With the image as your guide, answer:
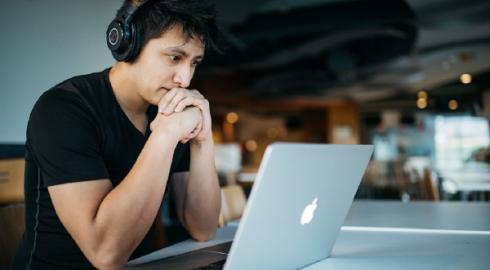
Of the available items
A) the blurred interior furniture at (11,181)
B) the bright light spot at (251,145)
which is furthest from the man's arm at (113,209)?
the bright light spot at (251,145)

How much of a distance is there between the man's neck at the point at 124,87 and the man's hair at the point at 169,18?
0.35 feet

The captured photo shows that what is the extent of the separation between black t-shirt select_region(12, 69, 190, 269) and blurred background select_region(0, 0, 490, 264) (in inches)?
26.9

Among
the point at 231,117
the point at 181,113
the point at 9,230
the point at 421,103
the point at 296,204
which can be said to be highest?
the point at 181,113

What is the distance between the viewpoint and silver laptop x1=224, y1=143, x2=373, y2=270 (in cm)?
79

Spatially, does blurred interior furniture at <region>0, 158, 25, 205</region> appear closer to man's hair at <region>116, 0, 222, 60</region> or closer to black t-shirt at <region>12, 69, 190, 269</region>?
black t-shirt at <region>12, 69, 190, 269</region>

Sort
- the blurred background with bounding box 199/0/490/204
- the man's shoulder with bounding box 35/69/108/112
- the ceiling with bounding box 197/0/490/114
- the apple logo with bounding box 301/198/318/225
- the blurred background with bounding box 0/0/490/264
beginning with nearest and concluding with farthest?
the apple logo with bounding box 301/198/318/225 → the man's shoulder with bounding box 35/69/108/112 → the blurred background with bounding box 0/0/490/264 → the ceiling with bounding box 197/0/490/114 → the blurred background with bounding box 199/0/490/204

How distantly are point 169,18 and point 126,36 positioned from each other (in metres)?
0.13

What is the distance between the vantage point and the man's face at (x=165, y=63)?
1.27m

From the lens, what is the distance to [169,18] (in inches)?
50.1

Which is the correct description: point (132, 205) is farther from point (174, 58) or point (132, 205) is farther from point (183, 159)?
point (183, 159)

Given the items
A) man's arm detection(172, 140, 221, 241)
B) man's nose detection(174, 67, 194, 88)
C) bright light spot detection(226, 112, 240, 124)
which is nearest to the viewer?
man's nose detection(174, 67, 194, 88)

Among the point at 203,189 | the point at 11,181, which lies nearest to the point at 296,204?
the point at 203,189

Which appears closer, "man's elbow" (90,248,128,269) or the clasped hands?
"man's elbow" (90,248,128,269)

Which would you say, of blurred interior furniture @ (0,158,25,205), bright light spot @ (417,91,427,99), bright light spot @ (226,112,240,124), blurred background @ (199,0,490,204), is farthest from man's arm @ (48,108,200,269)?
bright light spot @ (226,112,240,124)
